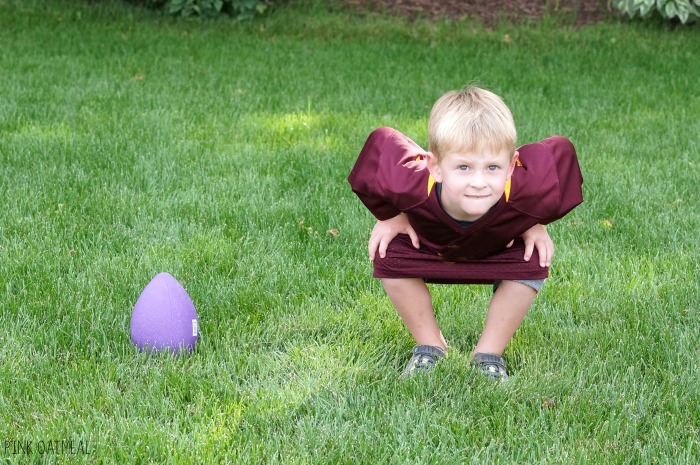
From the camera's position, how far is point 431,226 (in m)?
2.96

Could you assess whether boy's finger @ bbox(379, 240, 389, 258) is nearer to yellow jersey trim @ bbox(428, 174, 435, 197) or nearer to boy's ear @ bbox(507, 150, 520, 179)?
yellow jersey trim @ bbox(428, 174, 435, 197)

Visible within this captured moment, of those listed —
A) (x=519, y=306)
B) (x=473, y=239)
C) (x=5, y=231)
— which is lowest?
(x=5, y=231)

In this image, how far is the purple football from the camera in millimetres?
3092

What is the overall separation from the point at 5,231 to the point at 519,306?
2329mm

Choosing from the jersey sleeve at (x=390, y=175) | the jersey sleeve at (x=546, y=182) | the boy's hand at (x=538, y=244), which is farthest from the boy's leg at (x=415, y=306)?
the jersey sleeve at (x=546, y=182)

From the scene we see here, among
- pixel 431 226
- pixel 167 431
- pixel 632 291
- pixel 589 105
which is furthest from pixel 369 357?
pixel 589 105

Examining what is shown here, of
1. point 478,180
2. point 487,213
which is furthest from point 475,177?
point 487,213

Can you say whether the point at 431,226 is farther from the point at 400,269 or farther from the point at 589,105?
the point at 589,105

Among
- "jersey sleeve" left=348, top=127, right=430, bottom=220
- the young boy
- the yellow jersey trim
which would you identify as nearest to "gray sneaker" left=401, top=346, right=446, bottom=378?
the young boy

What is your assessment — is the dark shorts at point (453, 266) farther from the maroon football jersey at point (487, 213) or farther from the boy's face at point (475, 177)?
the boy's face at point (475, 177)

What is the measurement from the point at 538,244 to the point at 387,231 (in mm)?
488

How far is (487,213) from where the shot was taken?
2885 millimetres

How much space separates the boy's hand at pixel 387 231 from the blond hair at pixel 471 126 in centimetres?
31

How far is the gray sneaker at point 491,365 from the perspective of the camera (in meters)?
3.03
